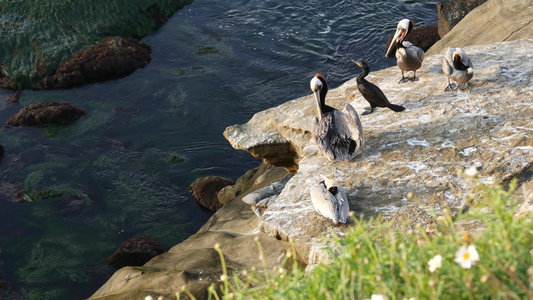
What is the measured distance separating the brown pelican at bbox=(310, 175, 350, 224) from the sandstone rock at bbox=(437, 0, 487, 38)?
36.3ft

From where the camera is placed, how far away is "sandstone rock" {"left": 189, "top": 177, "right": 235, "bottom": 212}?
1258 cm

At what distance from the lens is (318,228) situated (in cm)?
759

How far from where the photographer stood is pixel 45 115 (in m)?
15.5

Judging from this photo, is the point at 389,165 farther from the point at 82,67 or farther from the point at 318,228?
the point at 82,67

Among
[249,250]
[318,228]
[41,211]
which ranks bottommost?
[41,211]

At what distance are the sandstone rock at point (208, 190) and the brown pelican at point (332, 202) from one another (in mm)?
5269

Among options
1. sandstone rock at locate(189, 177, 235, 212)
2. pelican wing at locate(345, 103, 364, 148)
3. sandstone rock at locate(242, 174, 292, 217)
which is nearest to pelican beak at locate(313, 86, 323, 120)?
pelican wing at locate(345, 103, 364, 148)

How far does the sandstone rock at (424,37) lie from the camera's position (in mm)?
17406

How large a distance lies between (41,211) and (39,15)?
8429mm

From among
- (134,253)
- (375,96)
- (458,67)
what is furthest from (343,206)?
(134,253)

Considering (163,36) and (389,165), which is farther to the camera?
(163,36)

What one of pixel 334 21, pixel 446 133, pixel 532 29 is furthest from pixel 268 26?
pixel 446 133

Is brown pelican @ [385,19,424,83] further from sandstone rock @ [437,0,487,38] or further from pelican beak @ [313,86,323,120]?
→ sandstone rock @ [437,0,487,38]

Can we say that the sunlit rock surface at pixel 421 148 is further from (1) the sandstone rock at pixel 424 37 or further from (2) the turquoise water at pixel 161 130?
(1) the sandstone rock at pixel 424 37
